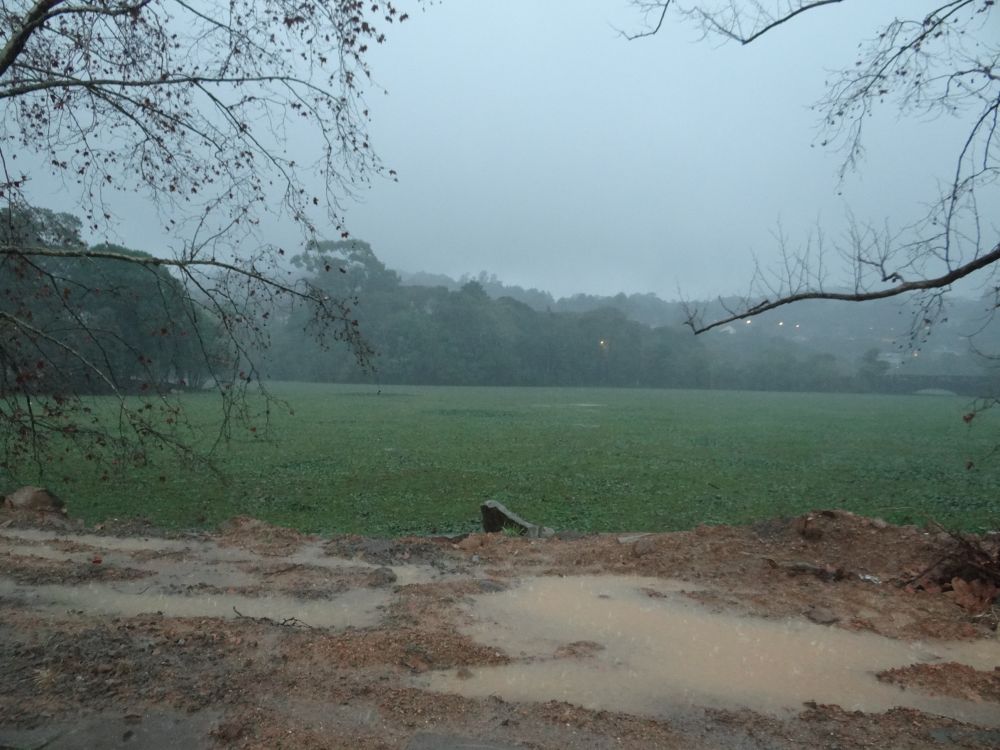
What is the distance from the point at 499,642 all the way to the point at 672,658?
4.39 feet

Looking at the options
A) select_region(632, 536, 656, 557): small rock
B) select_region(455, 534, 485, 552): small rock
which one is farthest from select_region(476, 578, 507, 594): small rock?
select_region(632, 536, 656, 557): small rock

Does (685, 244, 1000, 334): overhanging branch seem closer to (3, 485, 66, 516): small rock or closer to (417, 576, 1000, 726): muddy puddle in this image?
(417, 576, 1000, 726): muddy puddle

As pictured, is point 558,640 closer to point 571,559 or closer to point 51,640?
point 571,559

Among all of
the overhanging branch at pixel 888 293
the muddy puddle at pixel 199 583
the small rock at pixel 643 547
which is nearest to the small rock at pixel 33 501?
the muddy puddle at pixel 199 583

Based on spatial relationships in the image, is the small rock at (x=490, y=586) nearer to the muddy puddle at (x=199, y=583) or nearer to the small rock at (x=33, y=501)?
the muddy puddle at (x=199, y=583)

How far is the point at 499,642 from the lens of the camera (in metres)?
5.42

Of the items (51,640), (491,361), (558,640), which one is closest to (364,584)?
(558,640)

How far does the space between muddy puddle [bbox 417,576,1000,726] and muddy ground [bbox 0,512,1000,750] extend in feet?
0.07

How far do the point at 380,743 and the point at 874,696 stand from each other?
3.36 m

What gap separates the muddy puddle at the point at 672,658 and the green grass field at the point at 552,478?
468 cm

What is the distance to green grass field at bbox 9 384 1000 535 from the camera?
12.2 meters

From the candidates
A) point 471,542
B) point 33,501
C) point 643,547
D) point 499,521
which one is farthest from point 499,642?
point 33,501

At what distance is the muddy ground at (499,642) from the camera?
3980 mm

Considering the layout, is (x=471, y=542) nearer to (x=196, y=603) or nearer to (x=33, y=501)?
(x=196, y=603)
